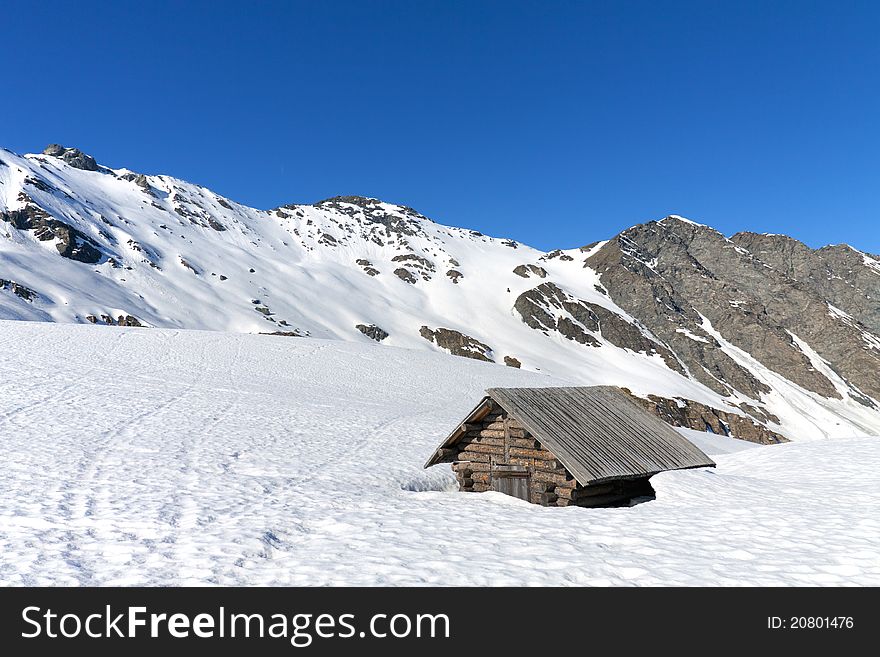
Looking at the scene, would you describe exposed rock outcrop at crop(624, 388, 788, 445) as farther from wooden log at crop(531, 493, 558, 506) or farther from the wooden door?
wooden log at crop(531, 493, 558, 506)

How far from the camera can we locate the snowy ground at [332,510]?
934 centimetres

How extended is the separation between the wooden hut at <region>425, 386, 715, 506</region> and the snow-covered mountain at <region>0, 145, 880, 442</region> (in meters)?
77.6

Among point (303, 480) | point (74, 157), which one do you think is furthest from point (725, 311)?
point (74, 157)

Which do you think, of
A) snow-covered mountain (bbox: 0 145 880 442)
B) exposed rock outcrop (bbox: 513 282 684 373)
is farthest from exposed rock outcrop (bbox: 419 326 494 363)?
exposed rock outcrop (bbox: 513 282 684 373)

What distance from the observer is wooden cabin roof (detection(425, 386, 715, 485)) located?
14125 mm

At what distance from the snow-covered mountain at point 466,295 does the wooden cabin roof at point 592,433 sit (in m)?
77.1

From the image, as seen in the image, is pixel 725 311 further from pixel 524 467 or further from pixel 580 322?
pixel 524 467

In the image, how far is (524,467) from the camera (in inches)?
604

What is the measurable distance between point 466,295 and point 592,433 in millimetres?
143798

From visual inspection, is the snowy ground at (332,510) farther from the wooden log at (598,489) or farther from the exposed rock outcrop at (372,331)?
the exposed rock outcrop at (372,331)

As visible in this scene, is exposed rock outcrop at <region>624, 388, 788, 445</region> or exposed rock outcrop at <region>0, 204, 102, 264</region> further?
exposed rock outcrop at <region>0, 204, 102, 264</region>

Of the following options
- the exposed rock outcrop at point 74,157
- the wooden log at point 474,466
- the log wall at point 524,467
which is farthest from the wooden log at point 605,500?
the exposed rock outcrop at point 74,157

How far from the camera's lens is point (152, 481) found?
1560cm

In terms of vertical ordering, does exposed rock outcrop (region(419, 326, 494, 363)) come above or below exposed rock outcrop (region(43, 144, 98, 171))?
below
